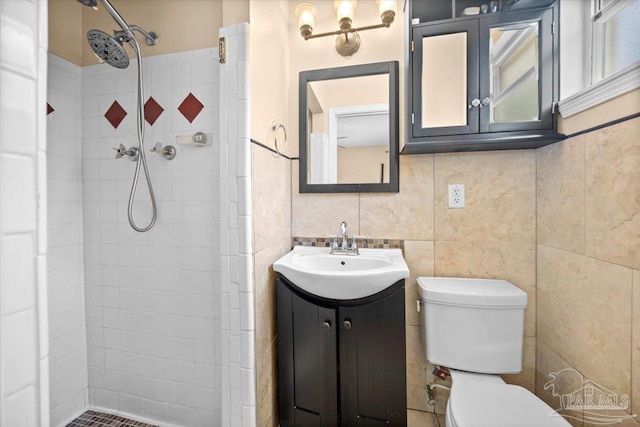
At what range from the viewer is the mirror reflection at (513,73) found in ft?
4.15

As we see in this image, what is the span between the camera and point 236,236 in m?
1.17

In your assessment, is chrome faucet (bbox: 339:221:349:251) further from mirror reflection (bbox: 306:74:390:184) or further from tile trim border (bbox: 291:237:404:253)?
mirror reflection (bbox: 306:74:390:184)

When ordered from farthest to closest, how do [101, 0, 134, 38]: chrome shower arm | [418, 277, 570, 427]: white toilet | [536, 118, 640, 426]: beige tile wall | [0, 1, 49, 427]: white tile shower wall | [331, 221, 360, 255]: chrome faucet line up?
[331, 221, 360, 255]: chrome faucet
[418, 277, 570, 427]: white toilet
[101, 0, 134, 38]: chrome shower arm
[536, 118, 640, 426]: beige tile wall
[0, 1, 49, 427]: white tile shower wall

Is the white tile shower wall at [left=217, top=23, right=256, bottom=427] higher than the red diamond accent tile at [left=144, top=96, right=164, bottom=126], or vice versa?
the red diamond accent tile at [left=144, top=96, right=164, bottom=126]

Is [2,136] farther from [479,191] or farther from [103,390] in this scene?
[103,390]

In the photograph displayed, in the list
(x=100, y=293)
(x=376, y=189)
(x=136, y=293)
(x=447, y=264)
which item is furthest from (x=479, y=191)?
(x=100, y=293)

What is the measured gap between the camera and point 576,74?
1.21 meters

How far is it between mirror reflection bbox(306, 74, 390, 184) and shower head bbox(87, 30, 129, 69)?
943mm

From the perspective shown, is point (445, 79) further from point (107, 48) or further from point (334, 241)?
point (107, 48)

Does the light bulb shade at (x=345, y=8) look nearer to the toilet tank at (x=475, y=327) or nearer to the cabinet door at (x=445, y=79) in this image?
the cabinet door at (x=445, y=79)

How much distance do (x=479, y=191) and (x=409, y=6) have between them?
39.4 inches

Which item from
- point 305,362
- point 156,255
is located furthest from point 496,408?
point 156,255

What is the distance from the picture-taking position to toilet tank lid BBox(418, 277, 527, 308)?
124 cm

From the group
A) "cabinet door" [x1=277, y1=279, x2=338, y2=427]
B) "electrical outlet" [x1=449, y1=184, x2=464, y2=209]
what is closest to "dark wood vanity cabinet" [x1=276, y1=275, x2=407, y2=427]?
"cabinet door" [x1=277, y1=279, x2=338, y2=427]
